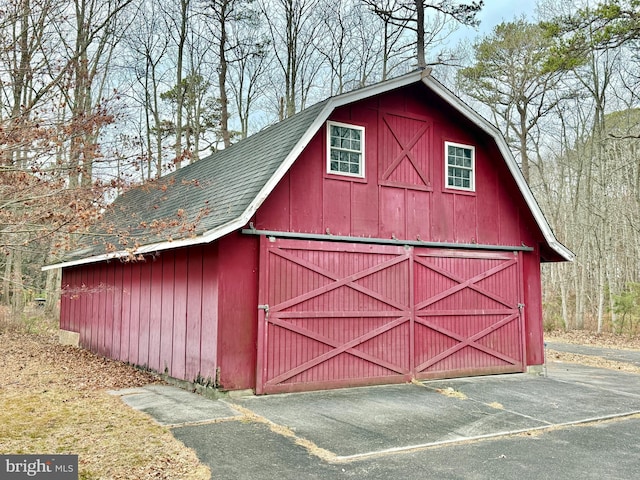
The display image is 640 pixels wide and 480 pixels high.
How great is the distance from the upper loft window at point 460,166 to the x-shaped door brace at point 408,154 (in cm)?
60

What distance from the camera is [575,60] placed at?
17328mm

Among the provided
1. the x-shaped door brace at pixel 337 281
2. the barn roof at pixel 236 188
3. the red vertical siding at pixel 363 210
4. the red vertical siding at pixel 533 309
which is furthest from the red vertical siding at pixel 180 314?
the red vertical siding at pixel 533 309

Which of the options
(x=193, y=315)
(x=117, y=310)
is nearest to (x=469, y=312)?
(x=193, y=315)

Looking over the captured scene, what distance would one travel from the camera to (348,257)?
989 cm

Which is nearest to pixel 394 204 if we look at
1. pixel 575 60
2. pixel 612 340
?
pixel 575 60

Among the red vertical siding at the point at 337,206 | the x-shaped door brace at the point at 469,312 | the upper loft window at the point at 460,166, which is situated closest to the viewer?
the red vertical siding at the point at 337,206

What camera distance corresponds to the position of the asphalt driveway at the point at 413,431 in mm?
5660

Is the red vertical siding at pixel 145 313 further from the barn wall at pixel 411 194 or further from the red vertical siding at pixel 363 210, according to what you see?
the red vertical siding at pixel 363 210

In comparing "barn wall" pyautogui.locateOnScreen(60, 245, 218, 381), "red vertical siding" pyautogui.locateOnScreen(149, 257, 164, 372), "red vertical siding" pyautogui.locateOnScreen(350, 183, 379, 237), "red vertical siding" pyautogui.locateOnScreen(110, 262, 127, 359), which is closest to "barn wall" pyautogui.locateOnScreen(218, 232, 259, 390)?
"barn wall" pyautogui.locateOnScreen(60, 245, 218, 381)

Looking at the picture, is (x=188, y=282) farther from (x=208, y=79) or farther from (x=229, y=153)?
(x=208, y=79)

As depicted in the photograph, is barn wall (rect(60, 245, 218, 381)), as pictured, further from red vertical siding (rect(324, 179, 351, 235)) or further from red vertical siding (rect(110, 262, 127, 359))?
red vertical siding (rect(324, 179, 351, 235))

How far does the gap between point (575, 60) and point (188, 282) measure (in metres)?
14.1

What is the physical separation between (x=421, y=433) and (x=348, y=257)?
3.68 m

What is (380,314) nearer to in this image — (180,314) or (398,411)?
(398,411)
